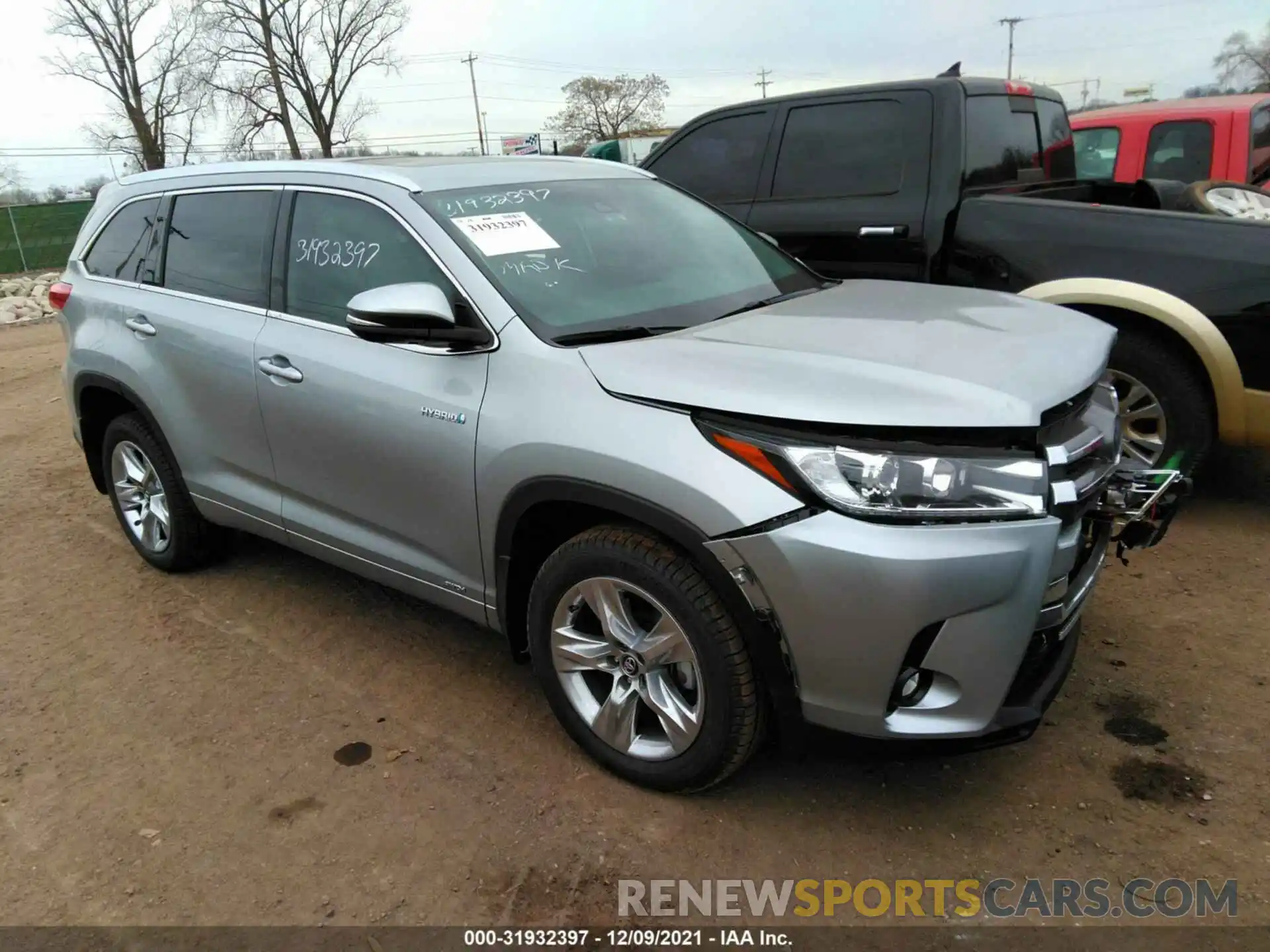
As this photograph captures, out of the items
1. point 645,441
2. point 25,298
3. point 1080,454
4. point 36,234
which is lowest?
point 25,298

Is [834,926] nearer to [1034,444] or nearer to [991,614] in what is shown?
[991,614]

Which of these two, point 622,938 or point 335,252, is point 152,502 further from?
point 622,938

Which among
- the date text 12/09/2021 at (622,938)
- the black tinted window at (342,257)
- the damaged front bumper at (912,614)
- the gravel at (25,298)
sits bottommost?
the date text 12/09/2021 at (622,938)

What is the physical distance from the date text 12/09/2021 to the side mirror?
1600mm

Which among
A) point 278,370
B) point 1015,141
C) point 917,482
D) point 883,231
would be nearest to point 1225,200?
point 1015,141

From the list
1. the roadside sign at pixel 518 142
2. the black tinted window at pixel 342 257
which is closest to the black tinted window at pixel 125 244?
the black tinted window at pixel 342 257

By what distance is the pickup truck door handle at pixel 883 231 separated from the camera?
4.66 meters

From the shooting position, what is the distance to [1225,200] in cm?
511

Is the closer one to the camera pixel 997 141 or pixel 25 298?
pixel 997 141

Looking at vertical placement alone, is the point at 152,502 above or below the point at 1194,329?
below

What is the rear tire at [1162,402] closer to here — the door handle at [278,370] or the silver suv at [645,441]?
the silver suv at [645,441]

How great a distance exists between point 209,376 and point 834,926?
2962mm

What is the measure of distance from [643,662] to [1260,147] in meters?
7.31

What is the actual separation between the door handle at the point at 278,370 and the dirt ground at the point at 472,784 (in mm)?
1107
